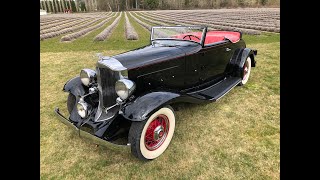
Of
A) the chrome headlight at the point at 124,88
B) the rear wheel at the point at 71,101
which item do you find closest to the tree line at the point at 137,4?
the rear wheel at the point at 71,101

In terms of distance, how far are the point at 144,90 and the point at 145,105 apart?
0.63 metres

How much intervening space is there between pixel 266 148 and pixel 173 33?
2.85 metres

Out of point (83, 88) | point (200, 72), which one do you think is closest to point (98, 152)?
point (83, 88)

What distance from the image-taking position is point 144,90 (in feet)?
11.4

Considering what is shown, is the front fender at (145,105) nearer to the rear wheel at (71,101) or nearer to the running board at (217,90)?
the running board at (217,90)

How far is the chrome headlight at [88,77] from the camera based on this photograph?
371cm

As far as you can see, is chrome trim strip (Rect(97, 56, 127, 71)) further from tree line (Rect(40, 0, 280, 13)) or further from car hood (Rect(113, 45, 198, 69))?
tree line (Rect(40, 0, 280, 13))

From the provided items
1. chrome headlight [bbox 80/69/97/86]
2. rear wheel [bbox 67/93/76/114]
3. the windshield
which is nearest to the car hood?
the windshield

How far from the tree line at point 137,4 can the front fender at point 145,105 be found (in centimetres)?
5776

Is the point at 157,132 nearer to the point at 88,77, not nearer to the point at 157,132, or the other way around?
the point at 157,132

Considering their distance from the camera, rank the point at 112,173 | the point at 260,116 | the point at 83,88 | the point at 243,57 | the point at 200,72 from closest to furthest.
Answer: the point at 112,173
the point at 83,88
the point at 260,116
the point at 200,72
the point at 243,57

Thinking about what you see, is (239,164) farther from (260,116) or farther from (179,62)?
(179,62)

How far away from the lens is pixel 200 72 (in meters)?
4.49

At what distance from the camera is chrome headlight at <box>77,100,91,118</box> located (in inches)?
129
